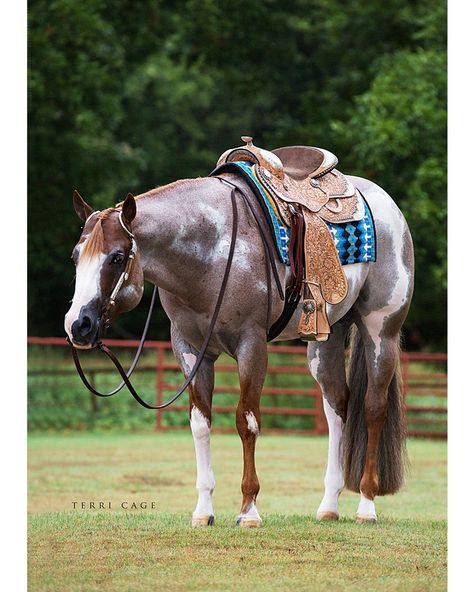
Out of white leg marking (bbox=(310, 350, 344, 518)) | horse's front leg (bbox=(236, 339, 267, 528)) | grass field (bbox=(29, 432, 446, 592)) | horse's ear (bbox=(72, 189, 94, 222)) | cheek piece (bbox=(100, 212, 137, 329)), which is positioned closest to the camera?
grass field (bbox=(29, 432, 446, 592))

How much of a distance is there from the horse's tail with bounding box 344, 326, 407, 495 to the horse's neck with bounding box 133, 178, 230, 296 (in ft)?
4.86

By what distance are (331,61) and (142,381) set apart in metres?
9.65

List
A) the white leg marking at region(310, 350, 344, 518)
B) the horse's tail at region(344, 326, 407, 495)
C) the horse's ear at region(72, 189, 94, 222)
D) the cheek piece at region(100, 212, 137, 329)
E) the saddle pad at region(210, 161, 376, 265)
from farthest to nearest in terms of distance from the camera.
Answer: the horse's tail at region(344, 326, 407, 495) < the white leg marking at region(310, 350, 344, 518) < the saddle pad at region(210, 161, 376, 265) < the horse's ear at region(72, 189, 94, 222) < the cheek piece at region(100, 212, 137, 329)

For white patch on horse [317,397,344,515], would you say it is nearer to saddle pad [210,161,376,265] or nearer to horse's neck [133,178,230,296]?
saddle pad [210,161,376,265]

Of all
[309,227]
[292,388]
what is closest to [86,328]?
[309,227]

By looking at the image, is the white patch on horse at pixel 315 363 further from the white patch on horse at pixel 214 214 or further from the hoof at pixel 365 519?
the white patch on horse at pixel 214 214

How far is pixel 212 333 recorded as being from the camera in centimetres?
551

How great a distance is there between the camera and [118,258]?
507cm

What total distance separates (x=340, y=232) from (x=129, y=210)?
145 cm

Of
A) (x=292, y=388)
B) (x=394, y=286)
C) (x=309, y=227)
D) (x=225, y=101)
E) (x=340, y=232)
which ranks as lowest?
(x=292, y=388)

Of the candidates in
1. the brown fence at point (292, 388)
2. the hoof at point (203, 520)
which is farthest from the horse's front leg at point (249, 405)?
the brown fence at point (292, 388)

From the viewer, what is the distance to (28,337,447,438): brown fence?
52.1 ft

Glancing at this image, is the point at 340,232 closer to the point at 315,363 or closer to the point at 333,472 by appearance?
the point at 315,363

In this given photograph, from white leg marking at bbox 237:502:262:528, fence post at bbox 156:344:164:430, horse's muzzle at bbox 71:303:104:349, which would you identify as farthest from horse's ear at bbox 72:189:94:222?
fence post at bbox 156:344:164:430
